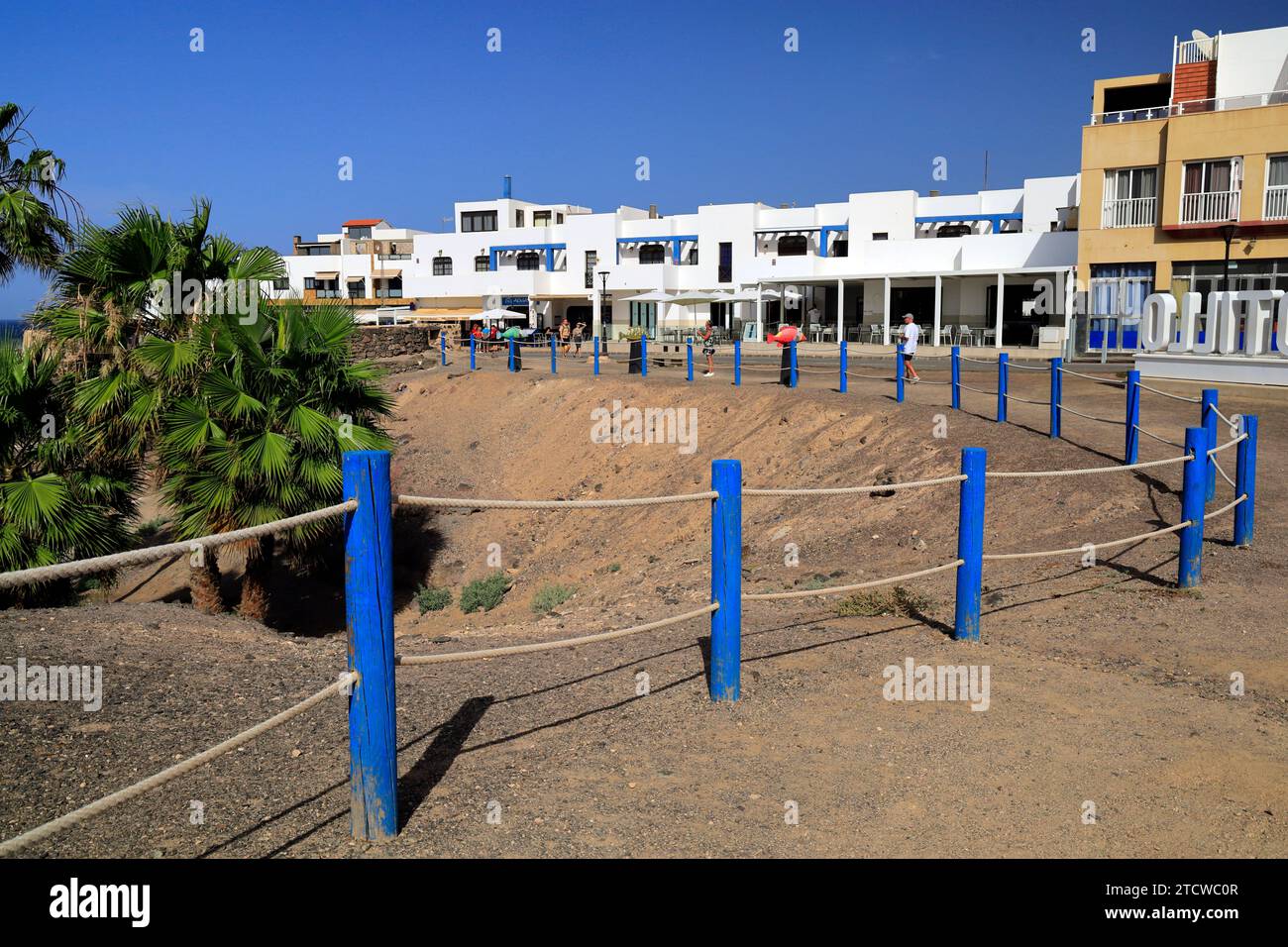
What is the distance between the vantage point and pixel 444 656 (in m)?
4.46

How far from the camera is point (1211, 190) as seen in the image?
33438 millimetres

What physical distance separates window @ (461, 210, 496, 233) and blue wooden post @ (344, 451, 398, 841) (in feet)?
232

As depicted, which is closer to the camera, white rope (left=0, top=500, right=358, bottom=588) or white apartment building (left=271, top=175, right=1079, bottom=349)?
white rope (left=0, top=500, right=358, bottom=588)

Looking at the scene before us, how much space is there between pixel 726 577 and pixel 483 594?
10.7m

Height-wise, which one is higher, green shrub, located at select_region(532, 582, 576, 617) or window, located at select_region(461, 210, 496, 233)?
window, located at select_region(461, 210, 496, 233)

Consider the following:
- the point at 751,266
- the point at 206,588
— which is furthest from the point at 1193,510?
Result: the point at 751,266

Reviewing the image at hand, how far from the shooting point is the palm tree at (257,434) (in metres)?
11.9

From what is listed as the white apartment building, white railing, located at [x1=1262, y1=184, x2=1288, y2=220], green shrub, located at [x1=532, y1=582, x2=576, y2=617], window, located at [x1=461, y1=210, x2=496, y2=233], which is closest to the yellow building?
white railing, located at [x1=1262, y1=184, x2=1288, y2=220]

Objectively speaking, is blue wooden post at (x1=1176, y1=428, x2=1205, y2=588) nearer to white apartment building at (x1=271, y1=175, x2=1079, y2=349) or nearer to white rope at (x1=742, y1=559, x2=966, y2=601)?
white rope at (x1=742, y1=559, x2=966, y2=601)

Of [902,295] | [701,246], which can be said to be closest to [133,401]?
[902,295]

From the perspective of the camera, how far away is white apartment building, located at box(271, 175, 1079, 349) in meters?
42.6

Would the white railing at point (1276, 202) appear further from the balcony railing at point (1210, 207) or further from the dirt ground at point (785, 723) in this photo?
the dirt ground at point (785, 723)

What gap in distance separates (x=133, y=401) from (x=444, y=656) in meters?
9.29

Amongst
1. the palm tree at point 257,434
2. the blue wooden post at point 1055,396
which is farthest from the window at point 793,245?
the palm tree at point 257,434
